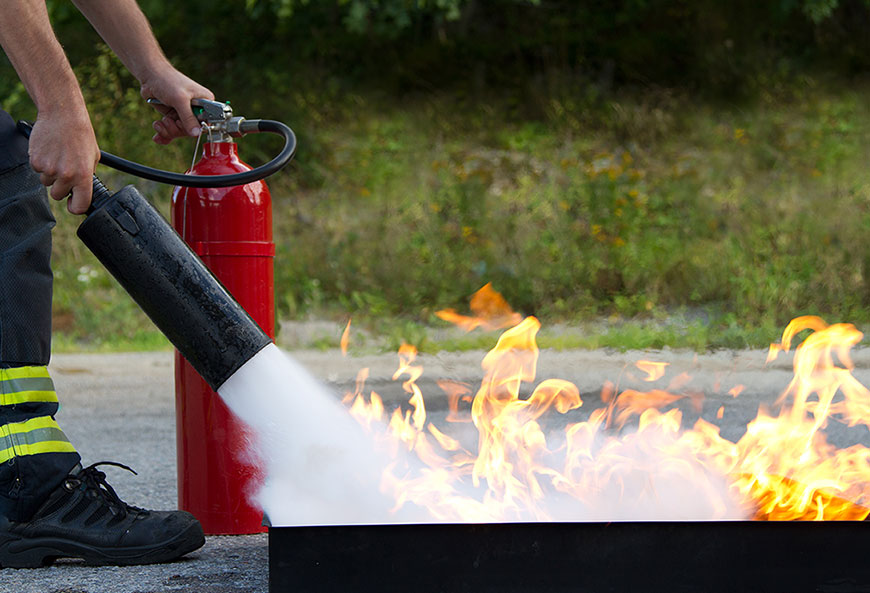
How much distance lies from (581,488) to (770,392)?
2920 millimetres

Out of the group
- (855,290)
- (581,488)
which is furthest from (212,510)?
(855,290)

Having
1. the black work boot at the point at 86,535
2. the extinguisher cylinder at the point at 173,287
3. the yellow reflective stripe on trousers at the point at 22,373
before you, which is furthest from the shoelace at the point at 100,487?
the extinguisher cylinder at the point at 173,287

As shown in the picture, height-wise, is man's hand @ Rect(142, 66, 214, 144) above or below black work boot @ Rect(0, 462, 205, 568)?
above

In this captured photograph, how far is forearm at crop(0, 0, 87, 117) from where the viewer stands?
A: 2.01 meters

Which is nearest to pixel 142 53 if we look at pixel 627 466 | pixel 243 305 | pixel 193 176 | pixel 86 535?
pixel 193 176

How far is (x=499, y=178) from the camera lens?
9367 mm

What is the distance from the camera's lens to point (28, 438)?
221cm

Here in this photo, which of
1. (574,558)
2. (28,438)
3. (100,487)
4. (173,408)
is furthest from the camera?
(173,408)

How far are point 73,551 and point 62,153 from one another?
89 centimetres

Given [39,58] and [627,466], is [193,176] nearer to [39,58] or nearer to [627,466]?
[39,58]

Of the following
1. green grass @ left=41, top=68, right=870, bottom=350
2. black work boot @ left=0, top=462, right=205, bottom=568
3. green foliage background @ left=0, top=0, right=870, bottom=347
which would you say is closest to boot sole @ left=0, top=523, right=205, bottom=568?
black work boot @ left=0, top=462, right=205, bottom=568

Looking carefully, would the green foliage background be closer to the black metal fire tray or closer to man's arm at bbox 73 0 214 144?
man's arm at bbox 73 0 214 144

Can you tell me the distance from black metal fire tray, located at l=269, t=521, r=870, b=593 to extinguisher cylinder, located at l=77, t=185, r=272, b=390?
438mm

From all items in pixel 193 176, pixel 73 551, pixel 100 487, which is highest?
pixel 193 176
